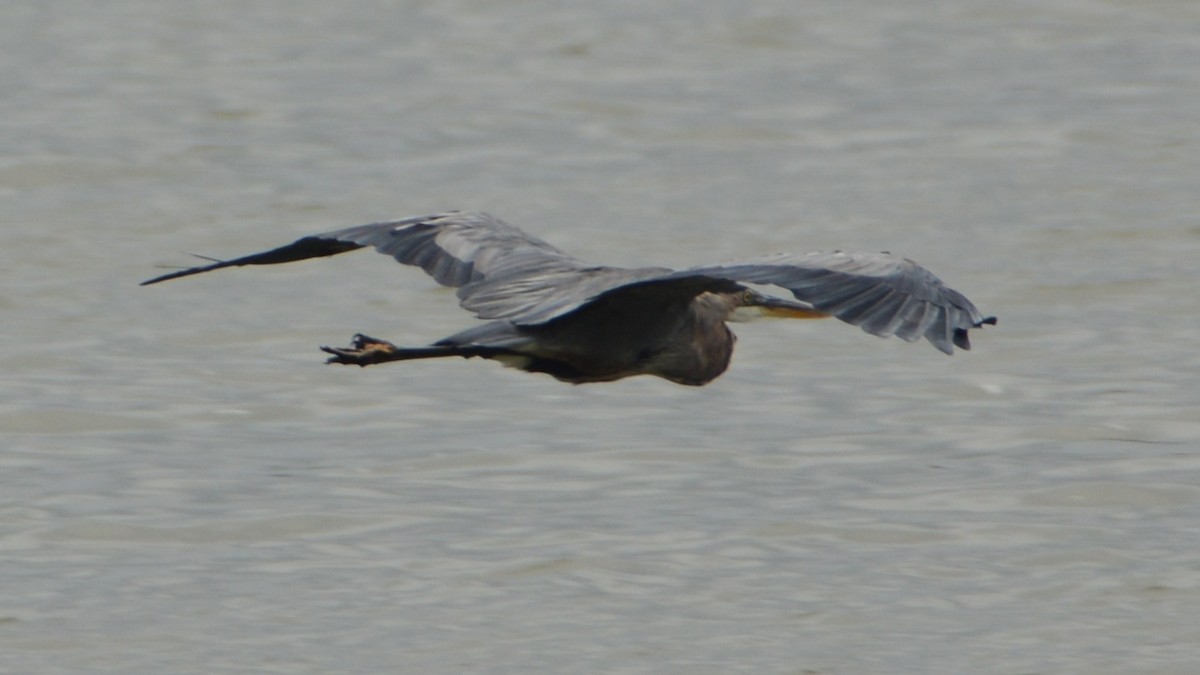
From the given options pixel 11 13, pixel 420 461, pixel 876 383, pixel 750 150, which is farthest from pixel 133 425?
pixel 11 13

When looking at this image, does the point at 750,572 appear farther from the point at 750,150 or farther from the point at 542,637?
the point at 750,150

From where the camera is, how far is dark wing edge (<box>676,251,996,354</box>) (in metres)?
6.86

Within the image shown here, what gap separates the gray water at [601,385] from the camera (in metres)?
9.81

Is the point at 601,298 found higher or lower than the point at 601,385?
higher

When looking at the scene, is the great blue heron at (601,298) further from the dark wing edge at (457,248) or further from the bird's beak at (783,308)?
the bird's beak at (783,308)

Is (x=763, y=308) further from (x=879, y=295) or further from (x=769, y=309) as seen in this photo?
(x=879, y=295)

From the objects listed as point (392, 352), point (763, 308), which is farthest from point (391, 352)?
point (763, 308)

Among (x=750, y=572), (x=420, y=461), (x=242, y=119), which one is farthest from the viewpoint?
(x=242, y=119)

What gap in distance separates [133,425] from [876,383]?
4068 millimetres

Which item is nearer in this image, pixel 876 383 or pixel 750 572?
pixel 750 572

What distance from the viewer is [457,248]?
867cm

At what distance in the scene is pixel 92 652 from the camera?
9.45 metres

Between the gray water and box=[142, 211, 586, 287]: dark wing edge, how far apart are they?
161 centimetres

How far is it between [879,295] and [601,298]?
145 cm
